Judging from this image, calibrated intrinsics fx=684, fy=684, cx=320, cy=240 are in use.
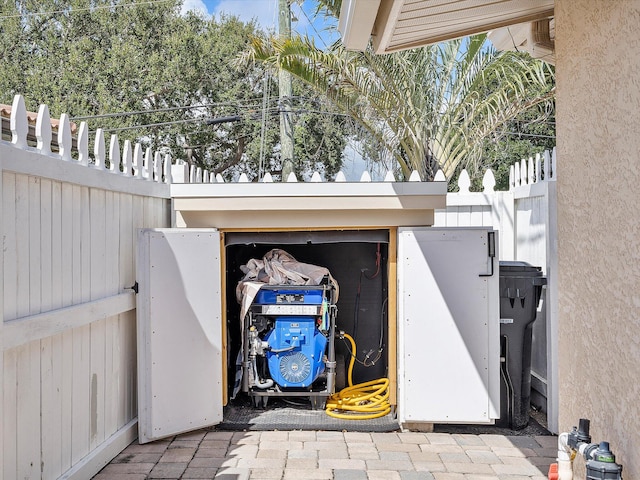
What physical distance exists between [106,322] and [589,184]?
3.25m

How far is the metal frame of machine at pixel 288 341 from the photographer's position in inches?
226

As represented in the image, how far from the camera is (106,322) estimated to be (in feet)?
15.0

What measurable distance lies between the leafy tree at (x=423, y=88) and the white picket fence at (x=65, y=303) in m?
3.88

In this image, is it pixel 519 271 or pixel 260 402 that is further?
pixel 260 402

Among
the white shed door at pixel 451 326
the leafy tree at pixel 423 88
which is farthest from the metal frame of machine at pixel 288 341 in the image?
the leafy tree at pixel 423 88

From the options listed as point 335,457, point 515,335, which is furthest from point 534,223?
point 335,457

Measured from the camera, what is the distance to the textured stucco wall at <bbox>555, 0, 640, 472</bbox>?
212 centimetres

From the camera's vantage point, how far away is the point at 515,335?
17.9 feet

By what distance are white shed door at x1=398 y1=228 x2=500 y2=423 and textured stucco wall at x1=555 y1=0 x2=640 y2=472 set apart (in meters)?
2.26

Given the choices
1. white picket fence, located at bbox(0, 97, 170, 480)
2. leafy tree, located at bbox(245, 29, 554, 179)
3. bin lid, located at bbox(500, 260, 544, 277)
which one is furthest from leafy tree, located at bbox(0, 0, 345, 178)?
white picket fence, located at bbox(0, 97, 170, 480)

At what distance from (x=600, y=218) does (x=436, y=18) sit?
5.45 ft

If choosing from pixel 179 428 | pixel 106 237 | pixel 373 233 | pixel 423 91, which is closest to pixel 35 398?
pixel 106 237

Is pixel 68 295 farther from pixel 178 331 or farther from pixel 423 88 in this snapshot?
pixel 423 88

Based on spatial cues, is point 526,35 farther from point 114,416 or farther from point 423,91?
point 423,91
